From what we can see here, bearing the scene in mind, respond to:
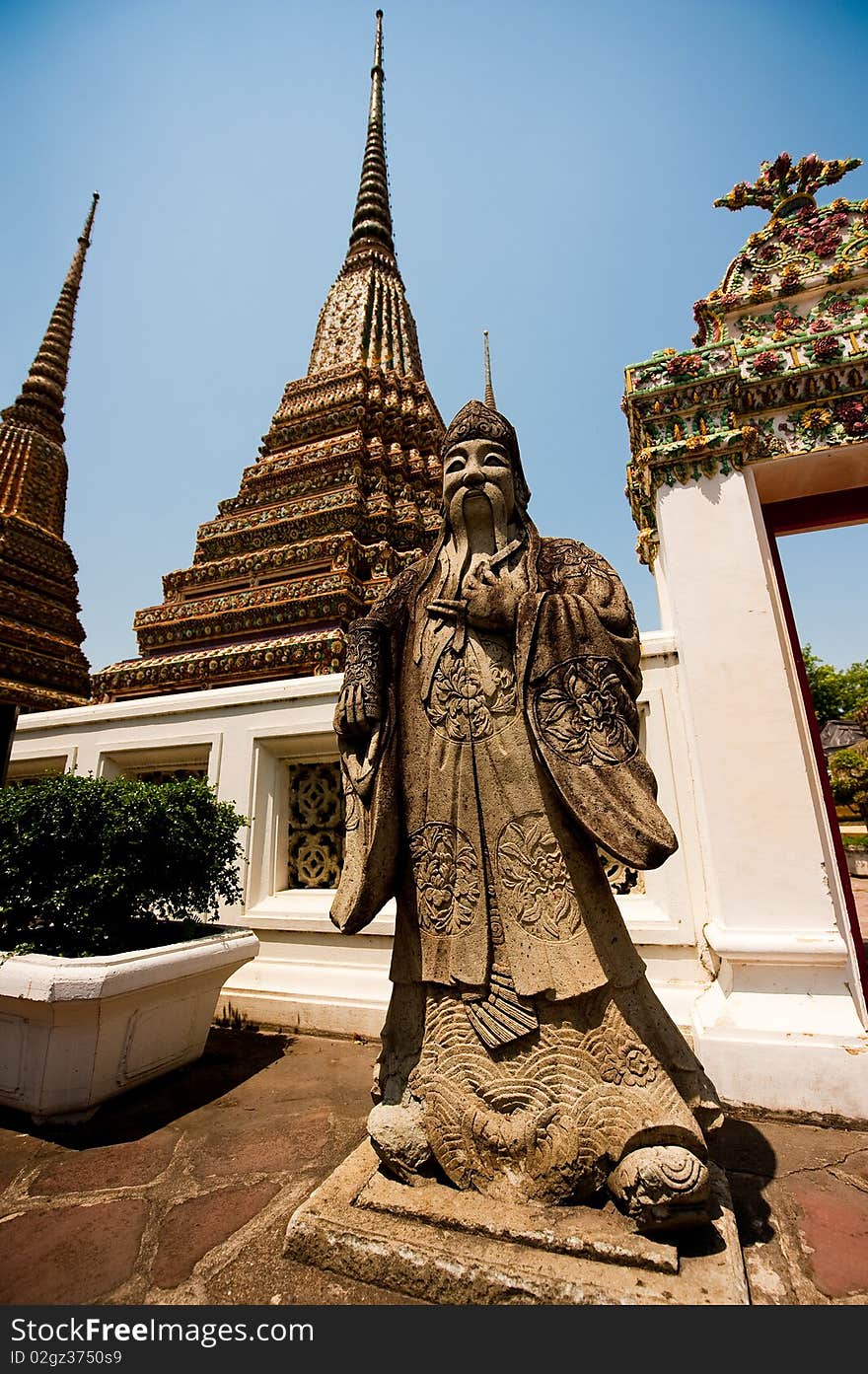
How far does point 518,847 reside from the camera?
220cm

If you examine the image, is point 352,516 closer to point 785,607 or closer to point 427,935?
point 785,607

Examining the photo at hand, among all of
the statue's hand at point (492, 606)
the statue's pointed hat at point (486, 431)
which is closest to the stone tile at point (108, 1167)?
the statue's hand at point (492, 606)

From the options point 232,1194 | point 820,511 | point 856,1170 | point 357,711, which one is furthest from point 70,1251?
point 820,511

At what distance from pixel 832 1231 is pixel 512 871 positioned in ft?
5.12

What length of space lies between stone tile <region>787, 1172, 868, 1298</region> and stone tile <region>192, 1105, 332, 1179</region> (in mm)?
1754

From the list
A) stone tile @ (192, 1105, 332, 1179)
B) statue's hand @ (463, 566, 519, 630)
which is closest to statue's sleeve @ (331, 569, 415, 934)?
statue's hand @ (463, 566, 519, 630)

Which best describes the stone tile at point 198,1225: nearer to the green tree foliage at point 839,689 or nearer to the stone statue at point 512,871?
the stone statue at point 512,871

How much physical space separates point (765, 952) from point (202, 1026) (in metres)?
3.24

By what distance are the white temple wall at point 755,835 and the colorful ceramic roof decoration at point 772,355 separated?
29 cm

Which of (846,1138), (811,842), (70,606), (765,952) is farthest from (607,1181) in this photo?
(70,606)

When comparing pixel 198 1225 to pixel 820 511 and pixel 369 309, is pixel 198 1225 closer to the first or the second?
pixel 820 511

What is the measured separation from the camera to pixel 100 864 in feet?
11.7

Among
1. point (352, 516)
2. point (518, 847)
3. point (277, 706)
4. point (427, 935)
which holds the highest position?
point (352, 516)

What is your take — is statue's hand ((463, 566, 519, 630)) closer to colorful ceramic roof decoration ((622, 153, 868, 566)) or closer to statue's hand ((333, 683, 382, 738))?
statue's hand ((333, 683, 382, 738))
